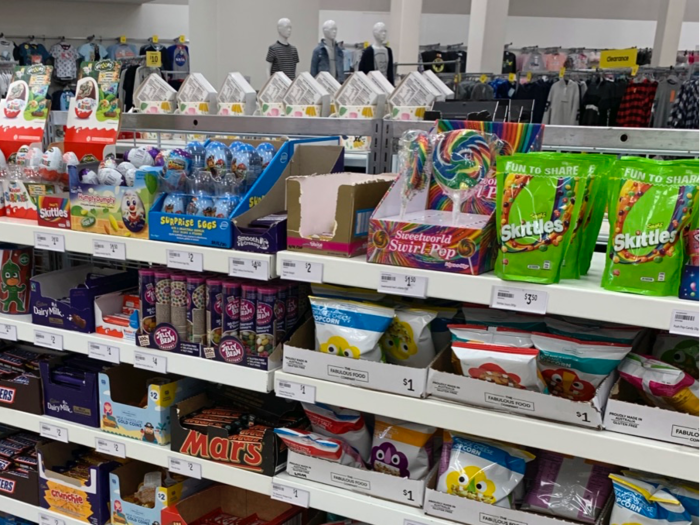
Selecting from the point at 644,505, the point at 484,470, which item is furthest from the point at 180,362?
the point at 644,505

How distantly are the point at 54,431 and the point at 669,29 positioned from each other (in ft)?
35.3

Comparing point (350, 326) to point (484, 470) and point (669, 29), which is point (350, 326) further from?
point (669, 29)

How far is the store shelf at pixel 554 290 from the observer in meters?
1.28

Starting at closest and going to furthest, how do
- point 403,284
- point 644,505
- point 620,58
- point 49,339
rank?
point 644,505, point 403,284, point 49,339, point 620,58

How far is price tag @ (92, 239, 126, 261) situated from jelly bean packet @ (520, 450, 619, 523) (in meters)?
1.29

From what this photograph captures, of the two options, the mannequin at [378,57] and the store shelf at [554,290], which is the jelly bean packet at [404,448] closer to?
the store shelf at [554,290]

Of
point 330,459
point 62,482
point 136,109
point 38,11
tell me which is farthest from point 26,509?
point 38,11

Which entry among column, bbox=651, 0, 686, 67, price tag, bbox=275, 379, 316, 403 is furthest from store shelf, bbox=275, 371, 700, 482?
column, bbox=651, 0, 686, 67

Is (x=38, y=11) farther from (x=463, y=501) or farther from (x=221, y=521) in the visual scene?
(x=463, y=501)

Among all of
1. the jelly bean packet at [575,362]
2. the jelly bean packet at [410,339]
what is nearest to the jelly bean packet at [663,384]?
the jelly bean packet at [575,362]

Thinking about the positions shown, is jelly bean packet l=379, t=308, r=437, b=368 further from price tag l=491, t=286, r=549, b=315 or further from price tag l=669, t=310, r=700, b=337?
price tag l=669, t=310, r=700, b=337

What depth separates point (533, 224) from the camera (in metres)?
1.34

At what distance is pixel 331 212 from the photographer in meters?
1.72

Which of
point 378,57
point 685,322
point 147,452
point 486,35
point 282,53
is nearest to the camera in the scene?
point 685,322
